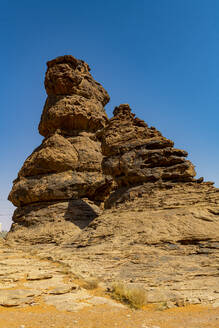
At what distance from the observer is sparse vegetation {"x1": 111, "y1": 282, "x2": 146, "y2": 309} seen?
535 centimetres

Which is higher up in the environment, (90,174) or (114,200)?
(90,174)

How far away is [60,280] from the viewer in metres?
6.93

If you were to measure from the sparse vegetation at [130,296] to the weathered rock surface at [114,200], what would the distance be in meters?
0.69

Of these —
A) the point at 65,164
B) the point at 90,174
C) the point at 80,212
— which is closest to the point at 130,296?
the point at 80,212

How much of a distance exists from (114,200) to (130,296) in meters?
7.47

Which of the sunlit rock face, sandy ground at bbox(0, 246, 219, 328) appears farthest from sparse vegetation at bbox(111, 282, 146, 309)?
the sunlit rock face

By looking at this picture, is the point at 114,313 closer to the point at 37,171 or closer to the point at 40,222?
the point at 40,222

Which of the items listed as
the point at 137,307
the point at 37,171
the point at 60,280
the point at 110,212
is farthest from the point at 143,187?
the point at 37,171

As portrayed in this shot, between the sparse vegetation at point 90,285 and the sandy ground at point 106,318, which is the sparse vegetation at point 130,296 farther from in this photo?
the sparse vegetation at point 90,285

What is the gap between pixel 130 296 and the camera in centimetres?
551

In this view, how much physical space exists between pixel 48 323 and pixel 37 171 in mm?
14710

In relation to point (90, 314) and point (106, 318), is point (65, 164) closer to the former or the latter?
point (90, 314)

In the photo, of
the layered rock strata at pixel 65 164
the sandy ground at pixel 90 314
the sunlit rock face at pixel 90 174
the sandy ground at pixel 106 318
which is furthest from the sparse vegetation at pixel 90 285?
the layered rock strata at pixel 65 164

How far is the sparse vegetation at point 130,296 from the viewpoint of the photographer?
5.35 m
